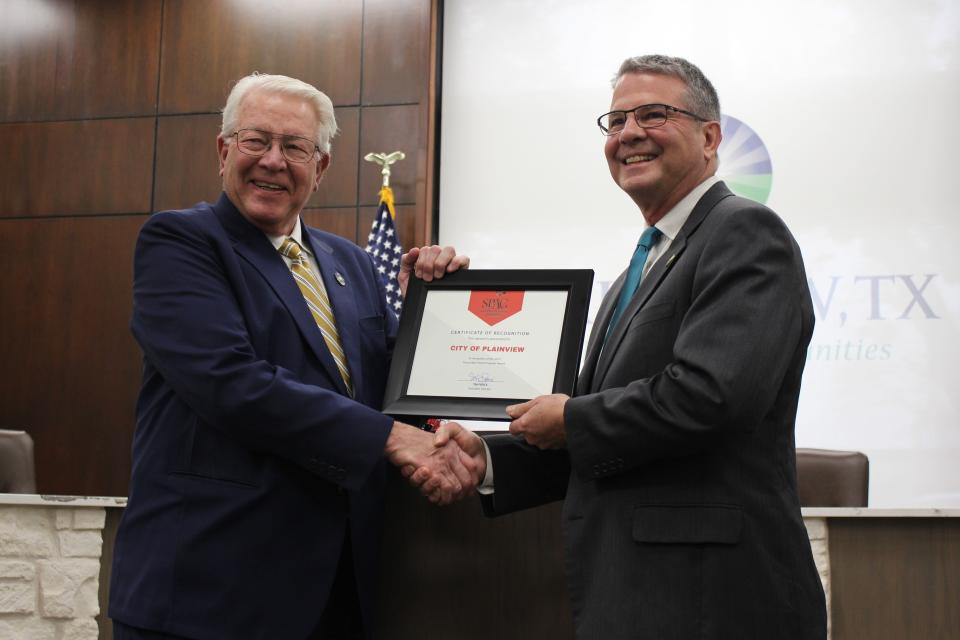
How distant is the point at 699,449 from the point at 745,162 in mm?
4239

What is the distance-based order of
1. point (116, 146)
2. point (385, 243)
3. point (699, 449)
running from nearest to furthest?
point (699, 449), point (385, 243), point (116, 146)

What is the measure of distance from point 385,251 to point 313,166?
2963 millimetres

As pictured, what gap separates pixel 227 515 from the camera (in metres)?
1.84

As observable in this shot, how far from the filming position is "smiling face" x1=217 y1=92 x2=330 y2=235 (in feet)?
7.25

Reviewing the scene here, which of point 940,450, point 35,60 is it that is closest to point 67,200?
point 35,60

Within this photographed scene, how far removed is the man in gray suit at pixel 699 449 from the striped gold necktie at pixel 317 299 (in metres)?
0.49

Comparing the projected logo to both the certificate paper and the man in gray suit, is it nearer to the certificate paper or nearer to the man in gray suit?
the certificate paper

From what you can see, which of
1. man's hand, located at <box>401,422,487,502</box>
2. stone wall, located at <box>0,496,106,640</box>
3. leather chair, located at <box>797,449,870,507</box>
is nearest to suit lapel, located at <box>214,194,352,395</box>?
man's hand, located at <box>401,422,487,502</box>

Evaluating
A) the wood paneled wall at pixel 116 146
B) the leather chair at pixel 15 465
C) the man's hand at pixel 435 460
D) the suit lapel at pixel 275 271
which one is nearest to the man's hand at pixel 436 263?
the suit lapel at pixel 275 271

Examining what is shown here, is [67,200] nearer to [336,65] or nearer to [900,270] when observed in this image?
[336,65]

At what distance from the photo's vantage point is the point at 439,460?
2.06 meters

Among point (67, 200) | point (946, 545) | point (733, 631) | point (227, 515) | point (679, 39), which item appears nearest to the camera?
point (733, 631)

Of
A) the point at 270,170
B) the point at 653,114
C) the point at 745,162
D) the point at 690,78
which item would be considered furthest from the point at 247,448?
the point at 745,162

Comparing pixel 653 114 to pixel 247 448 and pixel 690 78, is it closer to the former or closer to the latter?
pixel 690 78
